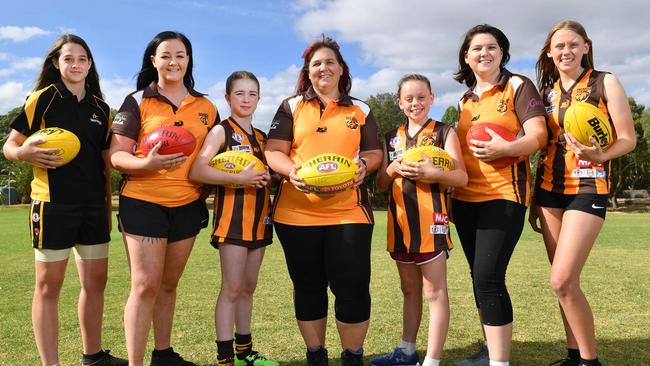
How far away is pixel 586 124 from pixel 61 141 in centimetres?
389

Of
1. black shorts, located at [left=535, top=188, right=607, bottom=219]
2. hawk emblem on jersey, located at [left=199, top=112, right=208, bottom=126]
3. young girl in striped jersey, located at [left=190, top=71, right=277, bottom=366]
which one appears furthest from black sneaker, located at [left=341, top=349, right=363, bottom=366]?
hawk emblem on jersey, located at [left=199, top=112, right=208, bottom=126]

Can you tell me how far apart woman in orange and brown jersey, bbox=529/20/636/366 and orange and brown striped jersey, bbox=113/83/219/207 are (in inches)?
110

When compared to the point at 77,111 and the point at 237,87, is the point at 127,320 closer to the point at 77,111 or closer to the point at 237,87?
the point at 77,111

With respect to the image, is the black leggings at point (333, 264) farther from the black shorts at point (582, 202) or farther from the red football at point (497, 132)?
the black shorts at point (582, 202)

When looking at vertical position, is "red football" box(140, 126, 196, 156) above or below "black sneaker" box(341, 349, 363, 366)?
above

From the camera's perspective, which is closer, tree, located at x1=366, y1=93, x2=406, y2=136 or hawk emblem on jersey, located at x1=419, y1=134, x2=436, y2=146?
hawk emblem on jersey, located at x1=419, y1=134, x2=436, y2=146

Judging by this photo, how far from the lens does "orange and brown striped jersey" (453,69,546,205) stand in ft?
12.3

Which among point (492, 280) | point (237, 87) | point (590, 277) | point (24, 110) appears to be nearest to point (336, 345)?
point (492, 280)

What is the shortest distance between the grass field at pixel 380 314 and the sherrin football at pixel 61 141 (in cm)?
192

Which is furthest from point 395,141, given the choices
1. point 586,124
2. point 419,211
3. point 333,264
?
point 586,124

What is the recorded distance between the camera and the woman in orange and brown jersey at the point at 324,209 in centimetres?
374

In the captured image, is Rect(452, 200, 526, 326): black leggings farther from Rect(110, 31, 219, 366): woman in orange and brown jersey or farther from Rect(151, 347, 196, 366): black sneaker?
Rect(151, 347, 196, 366): black sneaker

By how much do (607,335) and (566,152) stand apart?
2.47 meters

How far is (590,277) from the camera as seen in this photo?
8656mm
